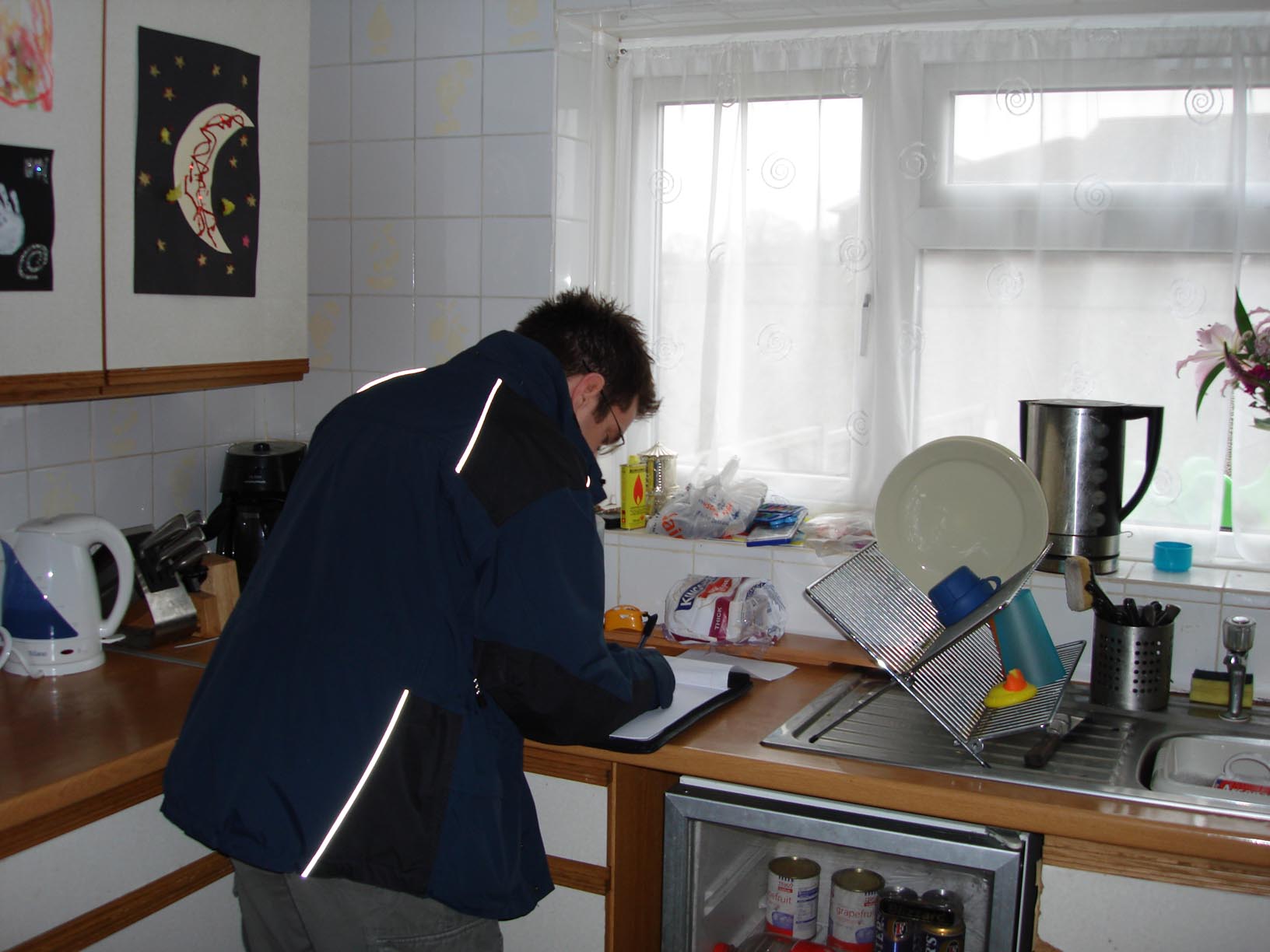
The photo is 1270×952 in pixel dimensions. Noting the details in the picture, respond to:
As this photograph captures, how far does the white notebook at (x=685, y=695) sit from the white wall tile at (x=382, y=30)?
4.36 ft

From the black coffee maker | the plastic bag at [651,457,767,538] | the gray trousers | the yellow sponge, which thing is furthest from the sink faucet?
the black coffee maker

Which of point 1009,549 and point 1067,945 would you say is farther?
point 1009,549

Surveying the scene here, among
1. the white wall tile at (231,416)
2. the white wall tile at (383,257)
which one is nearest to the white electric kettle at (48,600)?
the white wall tile at (231,416)

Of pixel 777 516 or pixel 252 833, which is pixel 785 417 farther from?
pixel 252 833

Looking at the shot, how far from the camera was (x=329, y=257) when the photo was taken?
8.13 feet

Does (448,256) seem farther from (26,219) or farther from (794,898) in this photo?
(794,898)

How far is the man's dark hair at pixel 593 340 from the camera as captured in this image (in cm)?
156

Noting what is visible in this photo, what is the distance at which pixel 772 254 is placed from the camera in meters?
2.29

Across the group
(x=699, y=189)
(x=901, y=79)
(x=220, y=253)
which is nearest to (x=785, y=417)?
(x=699, y=189)

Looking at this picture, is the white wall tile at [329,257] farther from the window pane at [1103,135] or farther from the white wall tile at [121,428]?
the window pane at [1103,135]

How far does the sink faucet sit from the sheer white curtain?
1.01 ft

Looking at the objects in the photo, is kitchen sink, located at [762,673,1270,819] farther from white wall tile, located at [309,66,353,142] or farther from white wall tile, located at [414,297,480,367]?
white wall tile, located at [309,66,353,142]

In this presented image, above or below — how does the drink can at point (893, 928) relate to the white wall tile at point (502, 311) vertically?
below

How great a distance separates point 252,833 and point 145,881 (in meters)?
0.44
